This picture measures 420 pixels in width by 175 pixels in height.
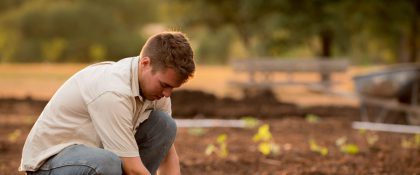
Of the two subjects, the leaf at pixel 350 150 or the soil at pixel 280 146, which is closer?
the soil at pixel 280 146

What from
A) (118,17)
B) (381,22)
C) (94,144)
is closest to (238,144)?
(94,144)

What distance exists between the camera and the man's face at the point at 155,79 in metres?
3.72

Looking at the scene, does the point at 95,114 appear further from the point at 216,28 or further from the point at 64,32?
the point at 64,32

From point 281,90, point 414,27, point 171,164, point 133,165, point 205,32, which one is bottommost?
point 205,32

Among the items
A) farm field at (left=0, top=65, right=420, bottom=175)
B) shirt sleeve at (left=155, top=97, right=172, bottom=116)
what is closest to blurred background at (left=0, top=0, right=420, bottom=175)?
farm field at (left=0, top=65, right=420, bottom=175)

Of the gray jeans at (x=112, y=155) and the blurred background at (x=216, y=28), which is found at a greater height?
the gray jeans at (x=112, y=155)

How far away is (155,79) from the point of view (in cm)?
375

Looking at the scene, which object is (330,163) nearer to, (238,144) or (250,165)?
(250,165)

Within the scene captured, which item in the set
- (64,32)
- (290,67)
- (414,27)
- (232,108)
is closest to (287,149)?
(232,108)

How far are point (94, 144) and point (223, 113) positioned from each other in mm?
9164

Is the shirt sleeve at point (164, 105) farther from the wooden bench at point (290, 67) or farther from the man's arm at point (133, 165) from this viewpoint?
the wooden bench at point (290, 67)

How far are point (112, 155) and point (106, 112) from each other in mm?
263

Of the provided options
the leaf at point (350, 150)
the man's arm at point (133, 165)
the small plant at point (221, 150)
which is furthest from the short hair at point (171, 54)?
the leaf at point (350, 150)

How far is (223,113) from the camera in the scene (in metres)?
13.1
